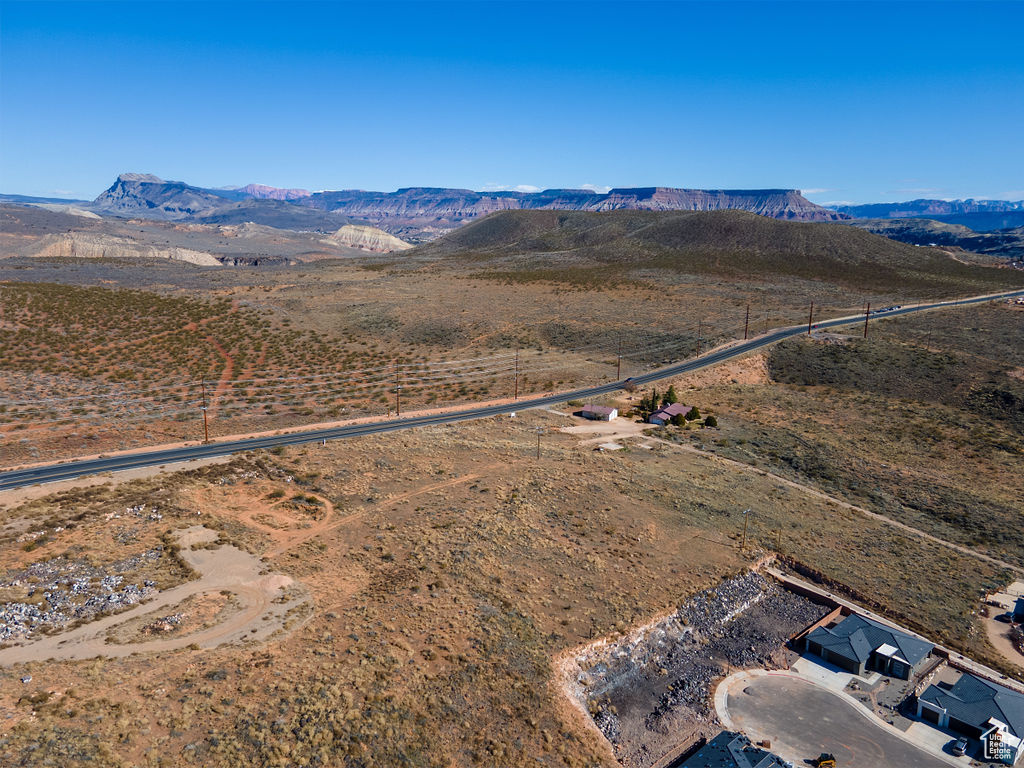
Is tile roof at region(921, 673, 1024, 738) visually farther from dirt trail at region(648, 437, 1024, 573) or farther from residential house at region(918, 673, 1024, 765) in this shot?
dirt trail at region(648, 437, 1024, 573)

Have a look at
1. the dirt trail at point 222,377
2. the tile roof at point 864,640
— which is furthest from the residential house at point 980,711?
the dirt trail at point 222,377

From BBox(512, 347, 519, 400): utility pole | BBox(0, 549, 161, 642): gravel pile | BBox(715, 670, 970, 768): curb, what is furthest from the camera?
BBox(512, 347, 519, 400): utility pole

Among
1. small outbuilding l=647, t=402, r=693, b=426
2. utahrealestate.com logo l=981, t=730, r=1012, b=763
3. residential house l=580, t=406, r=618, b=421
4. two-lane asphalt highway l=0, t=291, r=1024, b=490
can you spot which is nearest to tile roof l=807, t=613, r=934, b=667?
utahrealestate.com logo l=981, t=730, r=1012, b=763

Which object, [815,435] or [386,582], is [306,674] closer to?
[386,582]

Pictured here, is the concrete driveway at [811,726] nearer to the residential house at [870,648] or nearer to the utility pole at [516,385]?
the residential house at [870,648]

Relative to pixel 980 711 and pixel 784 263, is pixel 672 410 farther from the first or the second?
pixel 784 263
